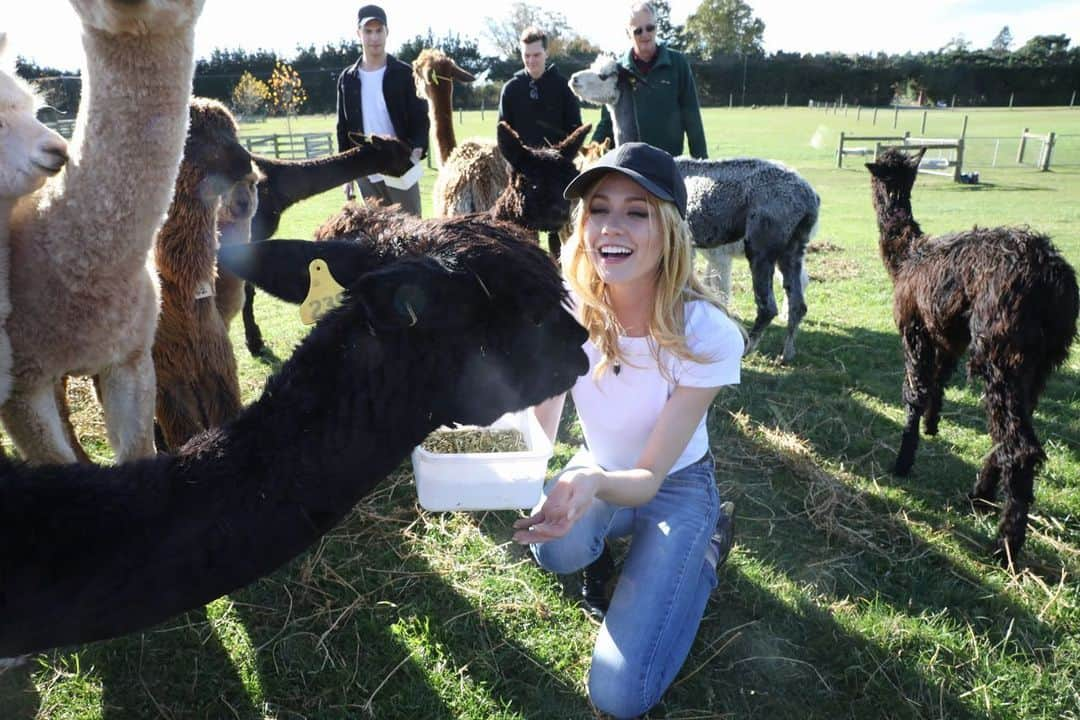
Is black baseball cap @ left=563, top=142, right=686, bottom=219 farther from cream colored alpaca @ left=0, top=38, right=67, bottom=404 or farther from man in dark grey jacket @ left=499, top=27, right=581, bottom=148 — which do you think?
man in dark grey jacket @ left=499, top=27, right=581, bottom=148

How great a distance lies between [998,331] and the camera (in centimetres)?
312

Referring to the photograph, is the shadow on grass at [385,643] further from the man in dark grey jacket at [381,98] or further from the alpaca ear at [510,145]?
the man in dark grey jacket at [381,98]

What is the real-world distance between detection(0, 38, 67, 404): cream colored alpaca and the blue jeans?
2.15 m

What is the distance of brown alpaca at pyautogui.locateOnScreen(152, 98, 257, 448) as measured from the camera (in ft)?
10.4

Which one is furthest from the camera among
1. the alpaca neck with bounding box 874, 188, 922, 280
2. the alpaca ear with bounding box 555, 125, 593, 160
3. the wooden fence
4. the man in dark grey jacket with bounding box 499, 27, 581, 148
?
the wooden fence

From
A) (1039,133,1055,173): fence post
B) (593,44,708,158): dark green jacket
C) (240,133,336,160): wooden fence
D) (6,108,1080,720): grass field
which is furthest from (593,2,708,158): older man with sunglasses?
(1039,133,1055,173): fence post

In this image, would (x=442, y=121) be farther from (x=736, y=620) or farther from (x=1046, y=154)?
(x=1046, y=154)

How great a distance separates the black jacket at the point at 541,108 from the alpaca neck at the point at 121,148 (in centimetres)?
455

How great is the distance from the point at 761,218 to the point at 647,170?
3.62 meters

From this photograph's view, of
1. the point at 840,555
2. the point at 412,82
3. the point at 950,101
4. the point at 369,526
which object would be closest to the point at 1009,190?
the point at 412,82

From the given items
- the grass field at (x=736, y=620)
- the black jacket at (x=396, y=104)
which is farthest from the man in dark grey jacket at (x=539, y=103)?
the grass field at (x=736, y=620)

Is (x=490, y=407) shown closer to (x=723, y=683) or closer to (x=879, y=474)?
(x=723, y=683)

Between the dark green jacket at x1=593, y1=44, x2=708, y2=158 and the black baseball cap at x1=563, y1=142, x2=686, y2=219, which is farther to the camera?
the dark green jacket at x1=593, y1=44, x2=708, y2=158

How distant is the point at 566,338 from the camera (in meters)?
1.97
